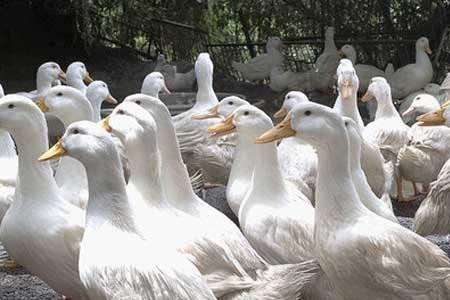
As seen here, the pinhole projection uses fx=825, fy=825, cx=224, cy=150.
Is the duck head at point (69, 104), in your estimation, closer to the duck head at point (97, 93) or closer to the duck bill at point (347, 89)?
the duck head at point (97, 93)

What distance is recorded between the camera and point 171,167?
4.09 meters

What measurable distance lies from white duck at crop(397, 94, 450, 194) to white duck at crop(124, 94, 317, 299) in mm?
2709

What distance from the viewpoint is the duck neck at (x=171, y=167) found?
13.2ft

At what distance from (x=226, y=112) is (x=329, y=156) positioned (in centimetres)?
216

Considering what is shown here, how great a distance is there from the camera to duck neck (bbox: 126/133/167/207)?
3.69 meters

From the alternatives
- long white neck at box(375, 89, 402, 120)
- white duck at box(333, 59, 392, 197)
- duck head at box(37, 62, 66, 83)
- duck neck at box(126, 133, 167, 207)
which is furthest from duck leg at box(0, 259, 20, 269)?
long white neck at box(375, 89, 402, 120)

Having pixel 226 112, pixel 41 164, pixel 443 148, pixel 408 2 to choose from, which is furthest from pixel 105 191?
pixel 408 2

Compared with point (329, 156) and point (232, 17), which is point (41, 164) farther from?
point (232, 17)

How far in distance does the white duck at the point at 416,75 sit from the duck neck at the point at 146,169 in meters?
6.53

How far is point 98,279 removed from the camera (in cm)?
298

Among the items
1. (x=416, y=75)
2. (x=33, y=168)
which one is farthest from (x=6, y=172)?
(x=416, y=75)

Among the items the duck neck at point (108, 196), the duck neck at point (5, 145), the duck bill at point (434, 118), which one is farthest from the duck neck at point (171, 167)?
the duck bill at point (434, 118)

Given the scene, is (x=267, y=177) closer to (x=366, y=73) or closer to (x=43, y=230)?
(x=43, y=230)

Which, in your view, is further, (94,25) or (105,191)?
(94,25)
